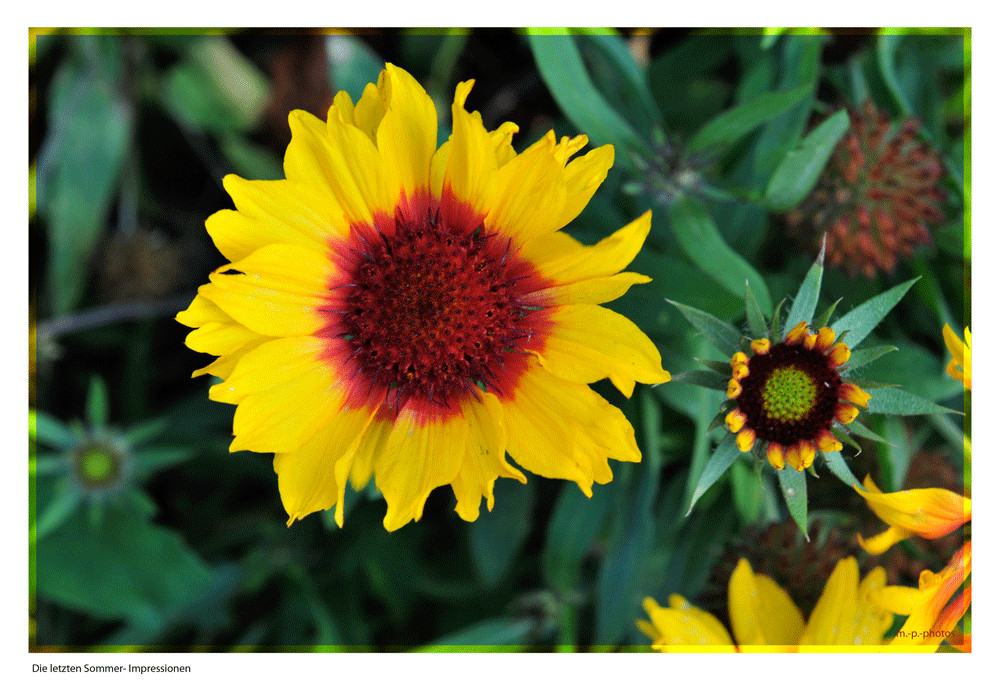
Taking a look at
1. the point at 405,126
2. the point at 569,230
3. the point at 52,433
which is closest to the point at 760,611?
the point at 569,230

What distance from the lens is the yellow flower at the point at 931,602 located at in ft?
4.49

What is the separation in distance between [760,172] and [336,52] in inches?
39.4

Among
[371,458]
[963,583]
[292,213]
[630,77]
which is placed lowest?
[963,583]

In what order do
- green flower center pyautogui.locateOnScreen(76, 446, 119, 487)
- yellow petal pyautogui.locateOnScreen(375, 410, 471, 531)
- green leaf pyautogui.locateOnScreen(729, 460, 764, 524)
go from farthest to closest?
green flower center pyautogui.locateOnScreen(76, 446, 119, 487), green leaf pyautogui.locateOnScreen(729, 460, 764, 524), yellow petal pyautogui.locateOnScreen(375, 410, 471, 531)

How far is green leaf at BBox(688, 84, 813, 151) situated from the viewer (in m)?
1.43

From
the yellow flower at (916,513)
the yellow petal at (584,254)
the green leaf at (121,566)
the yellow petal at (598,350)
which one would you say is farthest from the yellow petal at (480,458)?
the green leaf at (121,566)

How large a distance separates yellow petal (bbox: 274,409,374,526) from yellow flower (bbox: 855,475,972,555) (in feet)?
3.09

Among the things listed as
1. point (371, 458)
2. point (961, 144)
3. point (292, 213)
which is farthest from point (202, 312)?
point (961, 144)

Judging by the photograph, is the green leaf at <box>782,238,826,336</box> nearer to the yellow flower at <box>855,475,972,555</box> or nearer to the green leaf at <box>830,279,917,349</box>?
the green leaf at <box>830,279,917,349</box>

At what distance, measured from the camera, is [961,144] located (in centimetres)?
172

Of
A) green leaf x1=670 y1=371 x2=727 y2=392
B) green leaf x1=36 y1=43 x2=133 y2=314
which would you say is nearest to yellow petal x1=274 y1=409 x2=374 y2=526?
green leaf x1=670 y1=371 x2=727 y2=392
